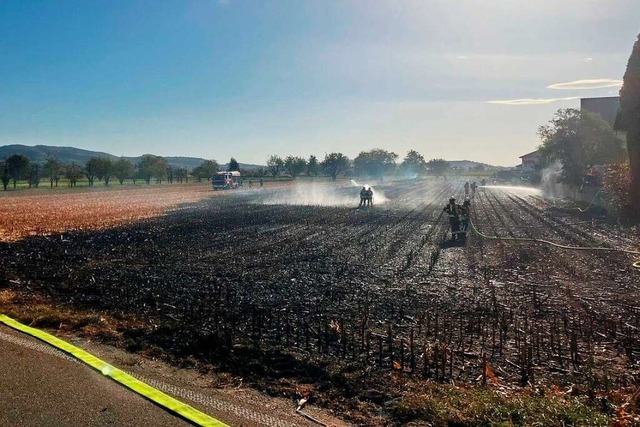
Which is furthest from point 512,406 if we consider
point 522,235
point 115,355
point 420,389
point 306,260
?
point 522,235

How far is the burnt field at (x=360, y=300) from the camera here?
5.86m

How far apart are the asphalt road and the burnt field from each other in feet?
3.80

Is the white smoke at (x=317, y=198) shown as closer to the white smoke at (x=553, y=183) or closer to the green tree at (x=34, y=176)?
the white smoke at (x=553, y=183)

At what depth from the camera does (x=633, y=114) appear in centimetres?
2512

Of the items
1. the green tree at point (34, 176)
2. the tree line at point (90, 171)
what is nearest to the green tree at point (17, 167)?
the tree line at point (90, 171)

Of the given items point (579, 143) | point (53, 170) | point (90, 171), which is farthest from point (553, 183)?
point (53, 170)

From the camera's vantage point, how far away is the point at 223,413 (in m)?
4.44

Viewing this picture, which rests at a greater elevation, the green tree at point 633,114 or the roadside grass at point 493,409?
the green tree at point 633,114

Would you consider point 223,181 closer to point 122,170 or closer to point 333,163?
point 122,170

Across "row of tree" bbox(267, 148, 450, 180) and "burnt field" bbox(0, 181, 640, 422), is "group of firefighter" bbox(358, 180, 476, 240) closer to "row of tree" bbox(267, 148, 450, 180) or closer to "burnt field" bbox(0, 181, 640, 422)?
"burnt field" bbox(0, 181, 640, 422)

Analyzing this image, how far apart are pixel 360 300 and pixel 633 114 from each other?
22.4 meters

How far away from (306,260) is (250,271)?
215cm

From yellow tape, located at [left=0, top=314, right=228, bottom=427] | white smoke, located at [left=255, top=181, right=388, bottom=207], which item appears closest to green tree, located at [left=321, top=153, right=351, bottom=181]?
white smoke, located at [left=255, top=181, right=388, bottom=207]

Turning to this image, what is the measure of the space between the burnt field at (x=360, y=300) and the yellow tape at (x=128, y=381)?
28.3 inches
